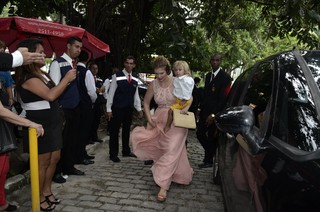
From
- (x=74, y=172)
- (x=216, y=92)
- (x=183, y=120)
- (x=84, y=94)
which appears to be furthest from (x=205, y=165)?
(x=84, y=94)

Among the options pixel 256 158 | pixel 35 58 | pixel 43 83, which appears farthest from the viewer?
pixel 43 83

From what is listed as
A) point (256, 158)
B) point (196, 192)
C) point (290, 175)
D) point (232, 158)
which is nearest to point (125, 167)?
point (196, 192)

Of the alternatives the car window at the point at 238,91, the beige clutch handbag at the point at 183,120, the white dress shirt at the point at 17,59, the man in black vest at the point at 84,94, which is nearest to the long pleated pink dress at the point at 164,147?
the beige clutch handbag at the point at 183,120

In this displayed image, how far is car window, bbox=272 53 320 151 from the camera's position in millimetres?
1815

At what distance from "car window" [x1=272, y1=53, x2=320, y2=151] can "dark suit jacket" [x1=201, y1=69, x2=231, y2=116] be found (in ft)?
10.3

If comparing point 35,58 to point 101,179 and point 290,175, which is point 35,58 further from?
point 101,179

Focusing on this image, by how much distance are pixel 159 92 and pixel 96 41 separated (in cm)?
308

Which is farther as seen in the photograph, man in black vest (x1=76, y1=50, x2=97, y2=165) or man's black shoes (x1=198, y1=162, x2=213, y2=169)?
man's black shoes (x1=198, y1=162, x2=213, y2=169)

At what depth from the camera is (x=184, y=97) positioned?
A: 4.45m

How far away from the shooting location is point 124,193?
4445 millimetres

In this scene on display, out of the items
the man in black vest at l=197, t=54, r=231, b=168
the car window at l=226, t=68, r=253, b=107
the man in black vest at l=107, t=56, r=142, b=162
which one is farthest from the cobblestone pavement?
the car window at l=226, t=68, r=253, b=107

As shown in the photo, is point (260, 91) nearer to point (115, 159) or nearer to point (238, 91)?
point (238, 91)

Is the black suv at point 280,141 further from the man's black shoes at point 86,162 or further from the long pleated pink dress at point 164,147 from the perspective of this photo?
the man's black shoes at point 86,162

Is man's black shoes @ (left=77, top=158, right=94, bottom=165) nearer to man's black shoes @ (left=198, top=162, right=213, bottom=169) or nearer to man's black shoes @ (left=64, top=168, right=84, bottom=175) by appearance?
man's black shoes @ (left=64, top=168, right=84, bottom=175)
